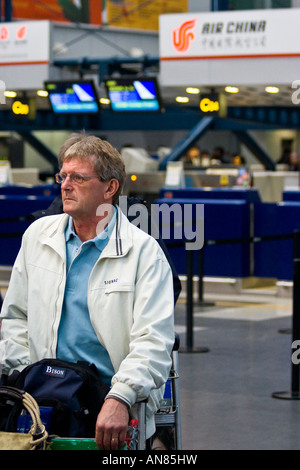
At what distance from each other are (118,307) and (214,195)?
35.2 ft

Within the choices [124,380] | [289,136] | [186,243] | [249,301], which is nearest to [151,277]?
[124,380]

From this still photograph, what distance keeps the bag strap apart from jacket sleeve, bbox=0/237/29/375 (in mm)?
332

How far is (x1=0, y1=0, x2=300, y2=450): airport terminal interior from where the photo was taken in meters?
7.18

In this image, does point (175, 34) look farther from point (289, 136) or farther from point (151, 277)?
point (289, 136)

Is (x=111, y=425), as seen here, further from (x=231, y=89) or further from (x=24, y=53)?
(x=24, y=53)

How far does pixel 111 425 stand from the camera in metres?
3.06

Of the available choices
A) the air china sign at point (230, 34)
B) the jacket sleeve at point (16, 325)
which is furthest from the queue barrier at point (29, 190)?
the jacket sleeve at point (16, 325)

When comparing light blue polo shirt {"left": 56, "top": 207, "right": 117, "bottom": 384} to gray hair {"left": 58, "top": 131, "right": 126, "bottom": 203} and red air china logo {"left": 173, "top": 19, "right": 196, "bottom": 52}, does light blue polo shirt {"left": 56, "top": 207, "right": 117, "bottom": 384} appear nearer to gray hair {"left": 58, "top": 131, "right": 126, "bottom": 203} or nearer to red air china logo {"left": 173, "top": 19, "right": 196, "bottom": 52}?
gray hair {"left": 58, "top": 131, "right": 126, "bottom": 203}

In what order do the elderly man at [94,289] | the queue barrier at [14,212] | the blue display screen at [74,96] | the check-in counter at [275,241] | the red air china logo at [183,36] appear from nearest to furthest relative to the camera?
the elderly man at [94,289] < the check-in counter at [275,241] < the queue barrier at [14,212] < the red air china logo at [183,36] < the blue display screen at [74,96]

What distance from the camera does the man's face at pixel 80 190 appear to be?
3.40m

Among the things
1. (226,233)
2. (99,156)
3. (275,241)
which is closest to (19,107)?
(226,233)

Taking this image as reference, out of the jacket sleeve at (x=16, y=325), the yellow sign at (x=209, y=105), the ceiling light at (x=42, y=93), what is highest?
the ceiling light at (x=42, y=93)

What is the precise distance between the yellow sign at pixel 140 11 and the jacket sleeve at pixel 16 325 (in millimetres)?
27532

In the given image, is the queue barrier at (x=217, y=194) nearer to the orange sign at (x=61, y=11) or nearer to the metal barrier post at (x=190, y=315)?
the metal barrier post at (x=190, y=315)
